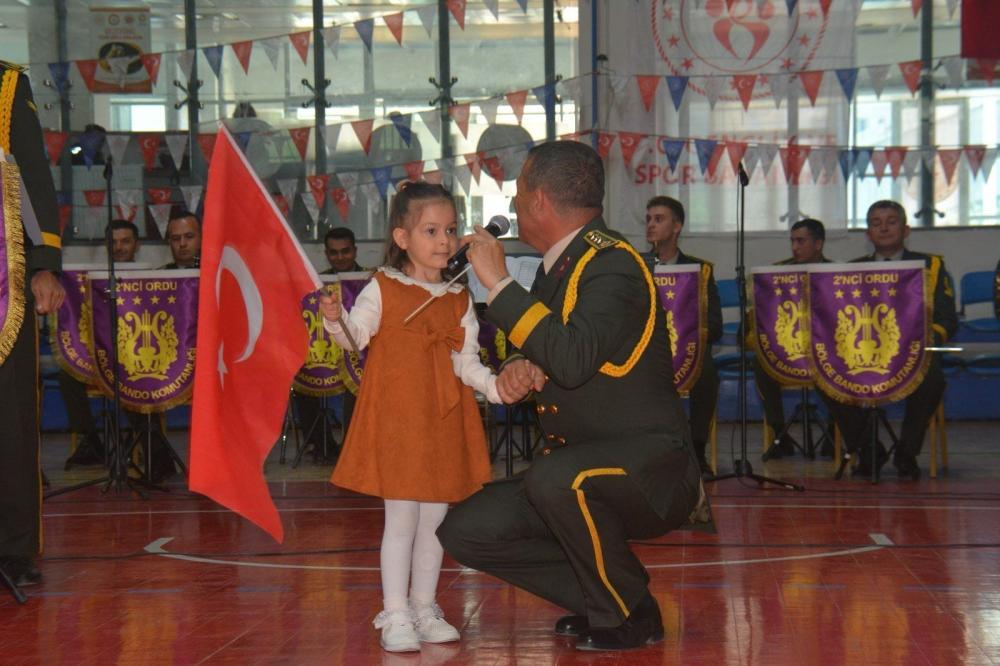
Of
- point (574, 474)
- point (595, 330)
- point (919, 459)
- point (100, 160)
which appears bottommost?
point (919, 459)

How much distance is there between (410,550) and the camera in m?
3.68

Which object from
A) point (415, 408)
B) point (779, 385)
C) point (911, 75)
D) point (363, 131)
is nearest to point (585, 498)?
point (415, 408)

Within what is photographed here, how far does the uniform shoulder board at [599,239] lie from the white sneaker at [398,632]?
3.57 ft

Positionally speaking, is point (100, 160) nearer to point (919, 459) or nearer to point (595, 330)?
point (919, 459)

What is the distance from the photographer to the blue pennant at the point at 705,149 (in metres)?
11.6

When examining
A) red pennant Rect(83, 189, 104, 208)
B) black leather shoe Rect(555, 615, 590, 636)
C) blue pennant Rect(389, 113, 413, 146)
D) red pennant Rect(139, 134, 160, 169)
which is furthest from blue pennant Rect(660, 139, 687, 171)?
black leather shoe Rect(555, 615, 590, 636)

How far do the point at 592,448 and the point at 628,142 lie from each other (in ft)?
27.7

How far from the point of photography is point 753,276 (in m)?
7.23

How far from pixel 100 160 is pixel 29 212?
28.7ft

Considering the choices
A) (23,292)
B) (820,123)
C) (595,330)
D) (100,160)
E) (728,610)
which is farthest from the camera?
(100,160)

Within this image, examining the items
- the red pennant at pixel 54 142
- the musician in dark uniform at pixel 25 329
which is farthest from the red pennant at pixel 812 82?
the musician in dark uniform at pixel 25 329

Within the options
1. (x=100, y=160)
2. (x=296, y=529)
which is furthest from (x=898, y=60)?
(x=296, y=529)

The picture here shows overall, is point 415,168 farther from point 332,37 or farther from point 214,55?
point 214,55

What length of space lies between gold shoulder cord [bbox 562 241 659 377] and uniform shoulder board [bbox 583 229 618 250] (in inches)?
0.4
